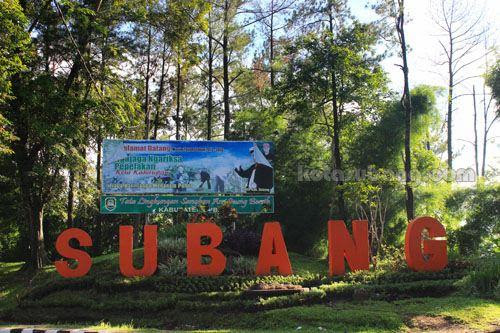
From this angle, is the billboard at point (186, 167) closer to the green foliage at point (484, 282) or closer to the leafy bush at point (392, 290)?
the leafy bush at point (392, 290)

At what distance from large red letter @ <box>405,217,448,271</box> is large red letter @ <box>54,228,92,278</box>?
8106mm

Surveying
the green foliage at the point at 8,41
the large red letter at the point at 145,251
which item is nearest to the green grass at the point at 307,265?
the large red letter at the point at 145,251

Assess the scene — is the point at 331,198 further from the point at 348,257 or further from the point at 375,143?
the point at 348,257

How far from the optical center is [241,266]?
550 inches

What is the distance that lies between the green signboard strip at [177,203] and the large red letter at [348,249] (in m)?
4.89

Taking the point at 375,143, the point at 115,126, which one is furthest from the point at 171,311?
the point at 375,143

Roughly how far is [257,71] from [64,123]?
12.5m

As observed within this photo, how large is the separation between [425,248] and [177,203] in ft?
26.8

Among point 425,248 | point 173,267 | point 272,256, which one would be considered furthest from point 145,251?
point 425,248

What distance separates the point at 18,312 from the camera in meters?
11.6

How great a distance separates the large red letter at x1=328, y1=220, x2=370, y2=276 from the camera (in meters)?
12.4

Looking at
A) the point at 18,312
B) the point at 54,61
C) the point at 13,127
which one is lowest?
the point at 18,312

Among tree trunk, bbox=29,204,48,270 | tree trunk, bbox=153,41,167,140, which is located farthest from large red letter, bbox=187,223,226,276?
tree trunk, bbox=153,41,167,140

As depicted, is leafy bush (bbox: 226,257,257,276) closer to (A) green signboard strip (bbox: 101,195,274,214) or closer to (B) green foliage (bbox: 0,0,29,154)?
(A) green signboard strip (bbox: 101,195,274,214)
